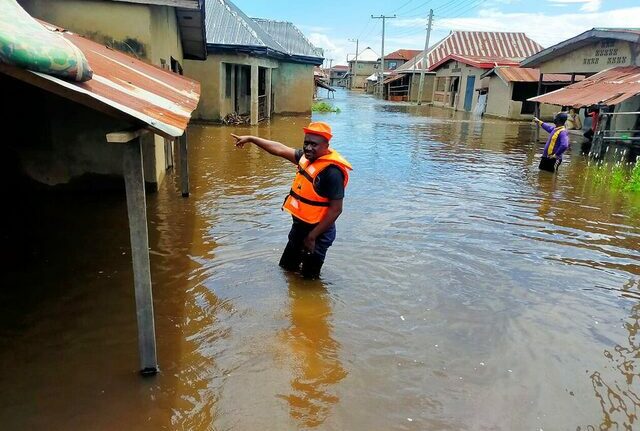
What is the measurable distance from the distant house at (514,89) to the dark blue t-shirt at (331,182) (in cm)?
2502

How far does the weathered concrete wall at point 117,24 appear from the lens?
7.36m

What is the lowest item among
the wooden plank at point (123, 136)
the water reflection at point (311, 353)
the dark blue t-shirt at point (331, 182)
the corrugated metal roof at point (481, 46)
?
the water reflection at point (311, 353)

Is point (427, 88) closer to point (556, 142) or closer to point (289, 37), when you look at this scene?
point (289, 37)

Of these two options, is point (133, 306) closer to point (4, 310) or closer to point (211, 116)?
point (4, 310)

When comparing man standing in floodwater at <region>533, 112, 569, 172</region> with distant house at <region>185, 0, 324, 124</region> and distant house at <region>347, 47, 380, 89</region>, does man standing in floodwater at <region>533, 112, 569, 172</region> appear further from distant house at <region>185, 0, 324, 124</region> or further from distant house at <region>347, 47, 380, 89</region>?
distant house at <region>347, 47, 380, 89</region>

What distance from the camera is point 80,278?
5.03 metres

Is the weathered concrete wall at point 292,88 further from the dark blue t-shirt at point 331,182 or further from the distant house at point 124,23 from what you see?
the dark blue t-shirt at point 331,182

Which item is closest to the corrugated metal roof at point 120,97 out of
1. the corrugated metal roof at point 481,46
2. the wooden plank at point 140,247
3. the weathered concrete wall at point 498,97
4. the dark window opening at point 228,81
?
the wooden plank at point 140,247

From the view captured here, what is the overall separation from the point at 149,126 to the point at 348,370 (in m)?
2.44

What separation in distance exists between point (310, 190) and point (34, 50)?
2.66 m

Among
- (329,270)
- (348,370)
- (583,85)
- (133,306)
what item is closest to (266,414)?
(348,370)

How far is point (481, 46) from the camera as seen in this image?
146ft

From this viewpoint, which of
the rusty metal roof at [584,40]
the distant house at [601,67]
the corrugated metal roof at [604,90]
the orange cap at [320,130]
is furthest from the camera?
the rusty metal roof at [584,40]

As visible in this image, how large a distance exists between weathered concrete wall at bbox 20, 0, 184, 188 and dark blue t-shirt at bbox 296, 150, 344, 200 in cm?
435
